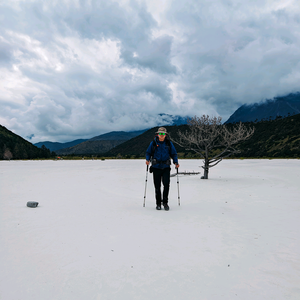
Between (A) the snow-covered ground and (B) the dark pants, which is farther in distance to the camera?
(B) the dark pants

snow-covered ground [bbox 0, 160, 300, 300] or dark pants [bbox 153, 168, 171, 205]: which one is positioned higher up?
dark pants [bbox 153, 168, 171, 205]

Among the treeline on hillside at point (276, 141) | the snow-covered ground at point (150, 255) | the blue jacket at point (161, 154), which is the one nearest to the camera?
the snow-covered ground at point (150, 255)

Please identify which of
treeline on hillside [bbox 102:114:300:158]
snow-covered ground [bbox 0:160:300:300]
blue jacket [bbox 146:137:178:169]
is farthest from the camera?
treeline on hillside [bbox 102:114:300:158]

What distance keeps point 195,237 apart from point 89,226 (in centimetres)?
300

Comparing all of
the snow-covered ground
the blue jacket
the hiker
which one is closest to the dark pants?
the hiker

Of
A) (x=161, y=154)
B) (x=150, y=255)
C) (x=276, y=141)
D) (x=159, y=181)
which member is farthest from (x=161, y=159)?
(x=276, y=141)

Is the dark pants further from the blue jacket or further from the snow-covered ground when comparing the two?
the snow-covered ground

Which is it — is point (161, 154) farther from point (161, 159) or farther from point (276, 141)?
point (276, 141)

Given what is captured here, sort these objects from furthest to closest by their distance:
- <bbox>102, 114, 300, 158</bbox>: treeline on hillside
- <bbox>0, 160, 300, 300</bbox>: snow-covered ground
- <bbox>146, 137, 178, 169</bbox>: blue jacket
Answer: <bbox>102, 114, 300, 158</bbox>: treeline on hillside
<bbox>146, 137, 178, 169</bbox>: blue jacket
<bbox>0, 160, 300, 300</bbox>: snow-covered ground

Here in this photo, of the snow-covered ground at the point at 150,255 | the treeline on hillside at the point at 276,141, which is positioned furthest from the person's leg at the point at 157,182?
the treeline on hillside at the point at 276,141

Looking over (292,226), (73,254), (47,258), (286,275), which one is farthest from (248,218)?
(47,258)

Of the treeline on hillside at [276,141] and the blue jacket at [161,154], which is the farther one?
A: the treeline on hillside at [276,141]

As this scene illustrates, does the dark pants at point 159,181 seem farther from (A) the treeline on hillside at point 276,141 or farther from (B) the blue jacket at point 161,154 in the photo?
(A) the treeline on hillside at point 276,141

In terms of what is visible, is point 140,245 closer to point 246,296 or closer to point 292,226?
point 246,296
